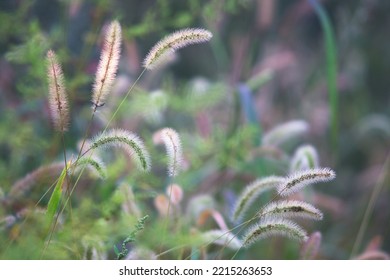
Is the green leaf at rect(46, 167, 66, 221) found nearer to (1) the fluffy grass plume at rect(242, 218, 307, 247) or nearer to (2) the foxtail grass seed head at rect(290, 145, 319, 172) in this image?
(1) the fluffy grass plume at rect(242, 218, 307, 247)

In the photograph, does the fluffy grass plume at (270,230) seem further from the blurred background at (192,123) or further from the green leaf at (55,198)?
the green leaf at (55,198)

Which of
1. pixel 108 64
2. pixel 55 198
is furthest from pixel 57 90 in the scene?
pixel 55 198

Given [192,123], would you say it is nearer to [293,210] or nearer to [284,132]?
[284,132]

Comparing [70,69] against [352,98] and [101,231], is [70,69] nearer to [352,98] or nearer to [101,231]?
[101,231]

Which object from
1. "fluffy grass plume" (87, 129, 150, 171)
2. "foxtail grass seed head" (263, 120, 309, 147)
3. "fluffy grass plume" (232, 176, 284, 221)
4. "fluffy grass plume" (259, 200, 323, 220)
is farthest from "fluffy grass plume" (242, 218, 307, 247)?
"foxtail grass seed head" (263, 120, 309, 147)

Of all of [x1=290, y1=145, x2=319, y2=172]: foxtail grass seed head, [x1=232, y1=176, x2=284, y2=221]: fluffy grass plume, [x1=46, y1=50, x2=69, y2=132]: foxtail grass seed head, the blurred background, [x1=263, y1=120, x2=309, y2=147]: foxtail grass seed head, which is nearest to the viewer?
[x1=46, y1=50, x2=69, y2=132]: foxtail grass seed head

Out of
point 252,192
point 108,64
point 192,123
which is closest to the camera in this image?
point 108,64

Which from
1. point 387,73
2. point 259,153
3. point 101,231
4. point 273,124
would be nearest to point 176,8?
point 273,124
